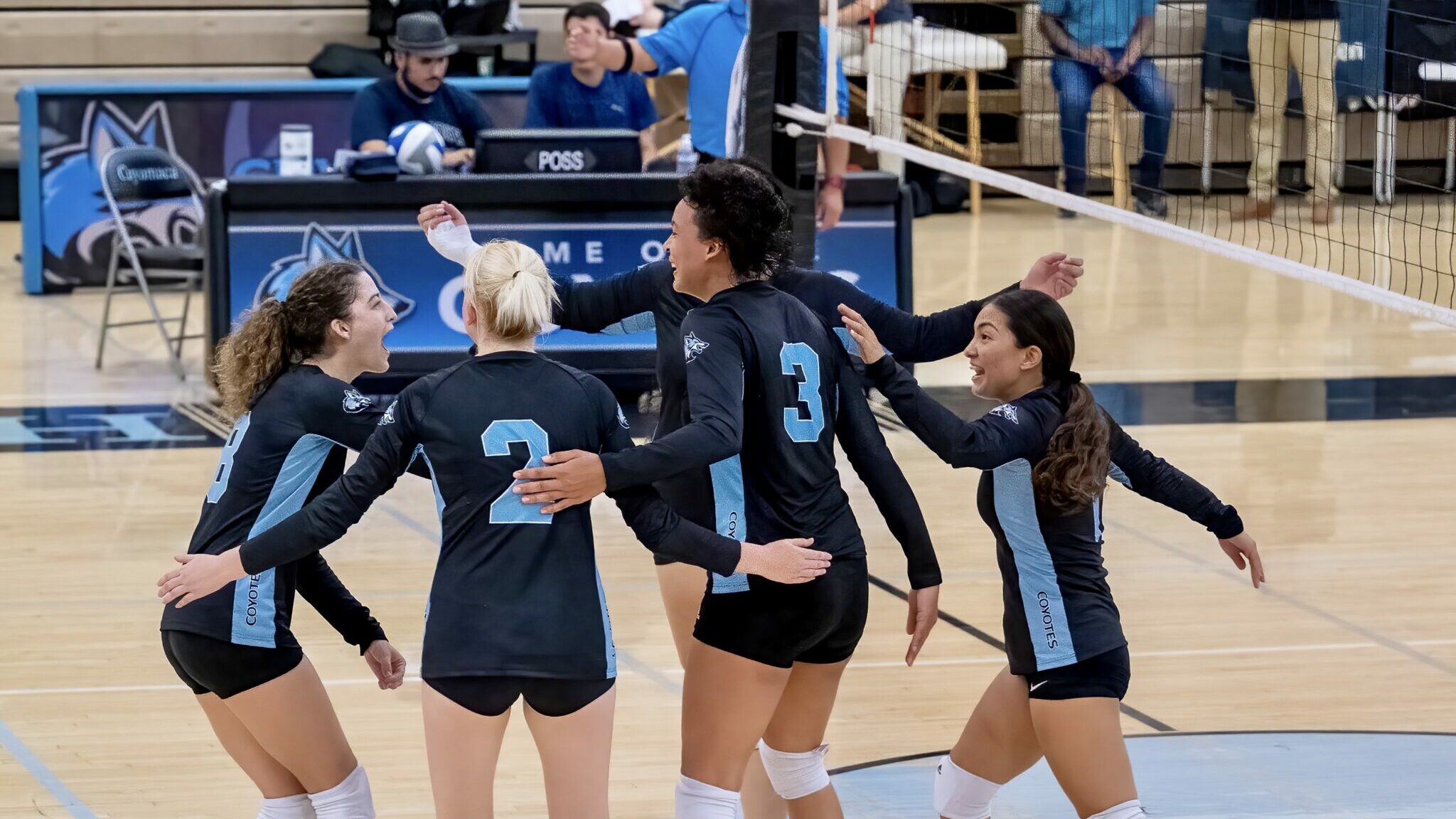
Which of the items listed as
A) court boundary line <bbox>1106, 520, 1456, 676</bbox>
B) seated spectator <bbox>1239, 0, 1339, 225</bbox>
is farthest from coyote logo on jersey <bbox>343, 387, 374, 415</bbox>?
seated spectator <bbox>1239, 0, 1339, 225</bbox>

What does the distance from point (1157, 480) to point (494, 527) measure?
55.0 inches

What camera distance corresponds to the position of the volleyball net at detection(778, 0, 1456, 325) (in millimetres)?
12109

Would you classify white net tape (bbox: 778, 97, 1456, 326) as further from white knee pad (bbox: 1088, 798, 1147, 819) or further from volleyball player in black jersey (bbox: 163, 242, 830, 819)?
volleyball player in black jersey (bbox: 163, 242, 830, 819)

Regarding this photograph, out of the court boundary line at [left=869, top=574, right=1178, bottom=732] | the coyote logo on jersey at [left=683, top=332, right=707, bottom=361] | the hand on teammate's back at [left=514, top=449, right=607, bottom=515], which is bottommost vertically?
the court boundary line at [left=869, top=574, right=1178, bottom=732]

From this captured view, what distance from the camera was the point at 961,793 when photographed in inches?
144

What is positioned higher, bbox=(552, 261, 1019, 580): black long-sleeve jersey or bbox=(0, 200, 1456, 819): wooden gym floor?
bbox=(552, 261, 1019, 580): black long-sleeve jersey

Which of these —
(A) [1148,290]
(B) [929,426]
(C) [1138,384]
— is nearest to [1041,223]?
(A) [1148,290]

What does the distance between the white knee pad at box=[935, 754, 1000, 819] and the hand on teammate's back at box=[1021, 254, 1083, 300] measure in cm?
103

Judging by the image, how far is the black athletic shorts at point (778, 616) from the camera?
133 inches

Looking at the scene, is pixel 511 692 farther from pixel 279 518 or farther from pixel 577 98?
pixel 577 98

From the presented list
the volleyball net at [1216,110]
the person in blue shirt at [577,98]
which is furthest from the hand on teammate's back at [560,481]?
the volleyball net at [1216,110]

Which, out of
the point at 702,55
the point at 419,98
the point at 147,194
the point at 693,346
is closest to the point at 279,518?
the point at 693,346

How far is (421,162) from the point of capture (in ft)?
29.3

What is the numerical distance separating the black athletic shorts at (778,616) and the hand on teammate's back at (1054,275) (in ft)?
2.81
